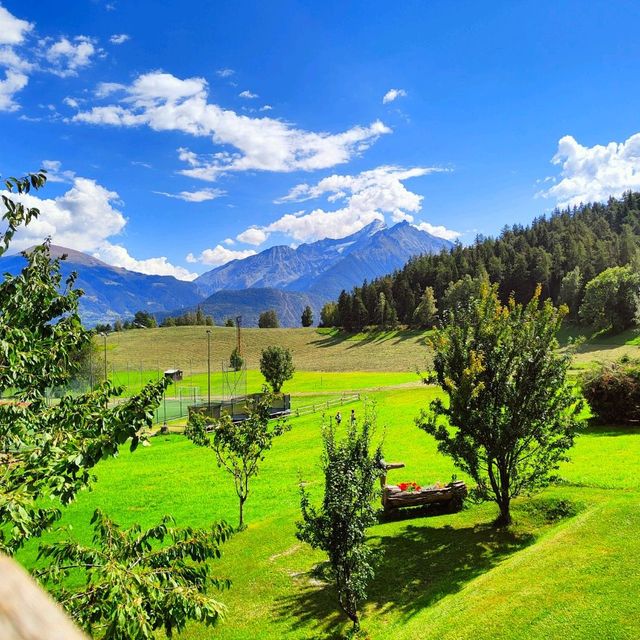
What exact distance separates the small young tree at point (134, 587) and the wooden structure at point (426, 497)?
14.3 m

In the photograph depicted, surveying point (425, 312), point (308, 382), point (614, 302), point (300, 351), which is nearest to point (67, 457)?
point (308, 382)

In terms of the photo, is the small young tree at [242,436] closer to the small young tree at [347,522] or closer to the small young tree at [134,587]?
the small young tree at [347,522]

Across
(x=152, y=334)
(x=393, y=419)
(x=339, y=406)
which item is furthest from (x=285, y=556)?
(x=152, y=334)

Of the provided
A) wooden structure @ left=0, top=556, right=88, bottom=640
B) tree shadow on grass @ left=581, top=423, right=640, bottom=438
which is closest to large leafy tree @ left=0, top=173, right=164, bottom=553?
wooden structure @ left=0, top=556, right=88, bottom=640

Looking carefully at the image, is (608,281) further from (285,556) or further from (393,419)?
(285,556)

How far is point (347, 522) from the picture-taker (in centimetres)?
1185

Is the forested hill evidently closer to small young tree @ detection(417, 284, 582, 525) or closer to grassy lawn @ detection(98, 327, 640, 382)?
grassy lawn @ detection(98, 327, 640, 382)

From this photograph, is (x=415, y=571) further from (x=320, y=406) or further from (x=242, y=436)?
(x=320, y=406)

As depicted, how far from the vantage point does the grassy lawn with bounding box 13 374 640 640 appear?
35.9 feet

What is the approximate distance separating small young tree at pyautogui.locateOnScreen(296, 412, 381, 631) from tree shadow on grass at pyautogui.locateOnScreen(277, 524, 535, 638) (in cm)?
153

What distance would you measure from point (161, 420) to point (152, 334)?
362ft

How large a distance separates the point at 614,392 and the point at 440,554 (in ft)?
77.3

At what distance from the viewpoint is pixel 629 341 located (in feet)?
351

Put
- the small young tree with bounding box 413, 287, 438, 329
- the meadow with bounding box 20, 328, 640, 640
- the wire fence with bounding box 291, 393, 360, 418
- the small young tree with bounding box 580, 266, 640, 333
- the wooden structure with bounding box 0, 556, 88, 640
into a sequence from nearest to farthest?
1. the wooden structure with bounding box 0, 556, 88, 640
2. the meadow with bounding box 20, 328, 640, 640
3. the wire fence with bounding box 291, 393, 360, 418
4. the small young tree with bounding box 580, 266, 640, 333
5. the small young tree with bounding box 413, 287, 438, 329
